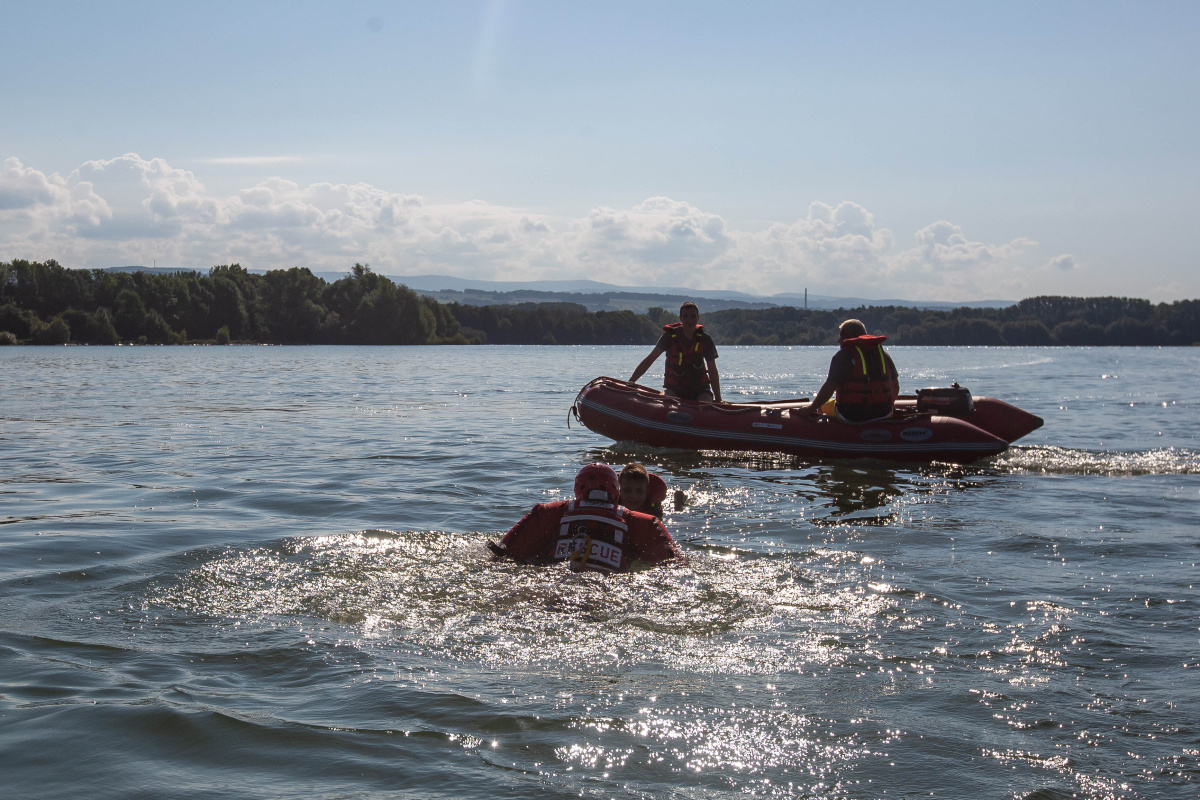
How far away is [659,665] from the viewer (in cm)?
400

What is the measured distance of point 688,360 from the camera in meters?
11.9

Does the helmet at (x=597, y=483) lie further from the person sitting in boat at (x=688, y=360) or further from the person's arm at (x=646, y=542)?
the person sitting in boat at (x=688, y=360)

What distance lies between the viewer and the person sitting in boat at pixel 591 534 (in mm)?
5297

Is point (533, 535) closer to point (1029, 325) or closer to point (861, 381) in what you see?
point (861, 381)

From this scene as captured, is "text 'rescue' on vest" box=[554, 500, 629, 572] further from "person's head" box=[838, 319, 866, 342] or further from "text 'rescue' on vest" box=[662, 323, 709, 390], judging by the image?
"text 'rescue' on vest" box=[662, 323, 709, 390]

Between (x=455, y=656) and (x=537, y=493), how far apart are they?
4.58 meters

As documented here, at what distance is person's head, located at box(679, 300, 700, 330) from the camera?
1127 centimetres

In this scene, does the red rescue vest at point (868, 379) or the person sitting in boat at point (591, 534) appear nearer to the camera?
the person sitting in boat at point (591, 534)

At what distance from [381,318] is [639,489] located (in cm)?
8210

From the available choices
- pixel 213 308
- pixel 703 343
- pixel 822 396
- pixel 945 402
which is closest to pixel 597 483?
pixel 822 396

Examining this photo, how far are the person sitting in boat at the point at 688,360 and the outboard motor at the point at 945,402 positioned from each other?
232cm

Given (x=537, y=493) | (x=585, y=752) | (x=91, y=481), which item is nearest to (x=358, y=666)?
(x=585, y=752)

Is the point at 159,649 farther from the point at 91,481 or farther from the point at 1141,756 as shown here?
the point at 91,481

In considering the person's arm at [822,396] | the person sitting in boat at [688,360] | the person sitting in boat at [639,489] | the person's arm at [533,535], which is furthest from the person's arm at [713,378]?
the person's arm at [533,535]
